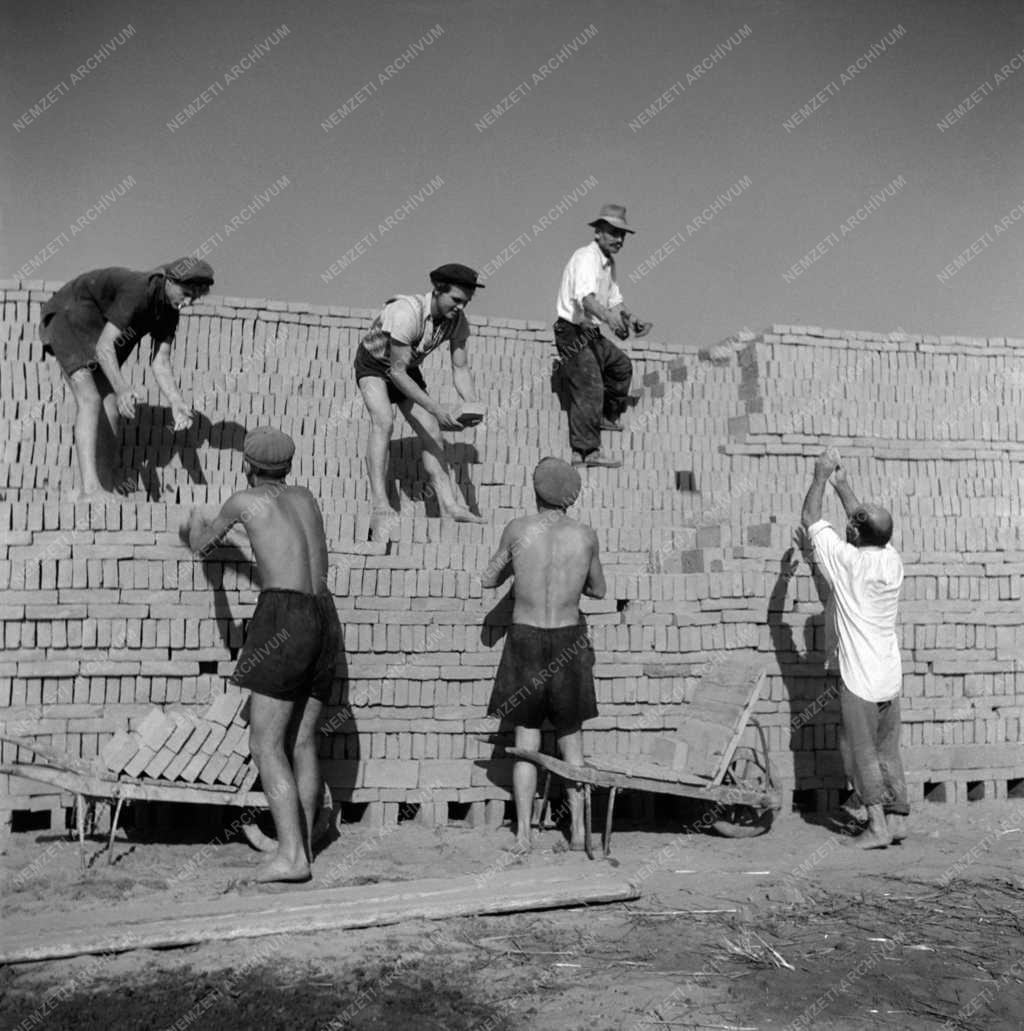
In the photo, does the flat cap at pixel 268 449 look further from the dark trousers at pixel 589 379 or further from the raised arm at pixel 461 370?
the dark trousers at pixel 589 379

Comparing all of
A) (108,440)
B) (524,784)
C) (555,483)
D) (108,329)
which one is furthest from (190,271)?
(524,784)

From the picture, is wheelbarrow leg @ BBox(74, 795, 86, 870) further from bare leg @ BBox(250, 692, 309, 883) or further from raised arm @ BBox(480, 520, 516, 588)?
raised arm @ BBox(480, 520, 516, 588)

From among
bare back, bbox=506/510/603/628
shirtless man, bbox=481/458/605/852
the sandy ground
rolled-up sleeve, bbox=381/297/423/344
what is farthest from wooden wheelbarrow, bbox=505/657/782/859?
rolled-up sleeve, bbox=381/297/423/344

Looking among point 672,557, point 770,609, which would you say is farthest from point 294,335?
point 770,609

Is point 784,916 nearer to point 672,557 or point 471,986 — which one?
point 471,986

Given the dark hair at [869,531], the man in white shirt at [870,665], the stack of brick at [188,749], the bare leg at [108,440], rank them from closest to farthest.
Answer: the stack of brick at [188,749] → the man in white shirt at [870,665] → the dark hair at [869,531] → the bare leg at [108,440]

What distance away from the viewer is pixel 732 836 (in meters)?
6.00

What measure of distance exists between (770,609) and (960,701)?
52.5 inches

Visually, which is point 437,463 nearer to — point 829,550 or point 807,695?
point 829,550

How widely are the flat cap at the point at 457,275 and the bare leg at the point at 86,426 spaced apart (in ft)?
6.93

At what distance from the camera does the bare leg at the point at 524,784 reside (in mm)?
5628

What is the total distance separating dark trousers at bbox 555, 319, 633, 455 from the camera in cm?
844

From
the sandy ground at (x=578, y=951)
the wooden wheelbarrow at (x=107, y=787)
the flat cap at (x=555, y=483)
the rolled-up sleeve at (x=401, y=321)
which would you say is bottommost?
the sandy ground at (x=578, y=951)

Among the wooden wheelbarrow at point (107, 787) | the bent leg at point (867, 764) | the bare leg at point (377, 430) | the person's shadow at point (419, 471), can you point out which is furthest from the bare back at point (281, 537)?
the person's shadow at point (419, 471)
